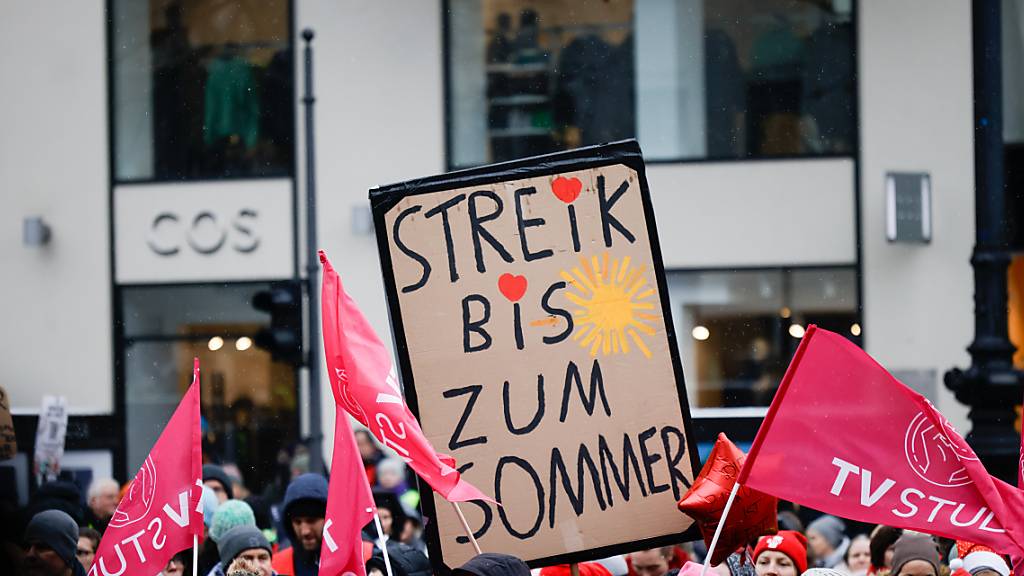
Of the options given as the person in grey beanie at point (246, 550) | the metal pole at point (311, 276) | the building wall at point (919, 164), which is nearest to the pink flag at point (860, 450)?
the person in grey beanie at point (246, 550)

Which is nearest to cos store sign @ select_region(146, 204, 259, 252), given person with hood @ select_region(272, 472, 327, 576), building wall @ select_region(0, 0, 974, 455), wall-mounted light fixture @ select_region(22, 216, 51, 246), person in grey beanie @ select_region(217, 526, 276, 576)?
building wall @ select_region(0, 0, 974, 455)

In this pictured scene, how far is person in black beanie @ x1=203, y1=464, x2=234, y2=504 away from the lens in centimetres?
934

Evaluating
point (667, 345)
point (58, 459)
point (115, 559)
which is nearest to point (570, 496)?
point (667, 345)

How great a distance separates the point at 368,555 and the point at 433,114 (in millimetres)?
8958

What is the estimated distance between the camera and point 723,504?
5188 mm

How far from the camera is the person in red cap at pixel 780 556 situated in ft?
21.9

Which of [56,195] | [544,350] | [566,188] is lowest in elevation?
[544,350]

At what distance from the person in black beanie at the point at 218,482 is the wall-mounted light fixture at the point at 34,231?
7047 millimetres

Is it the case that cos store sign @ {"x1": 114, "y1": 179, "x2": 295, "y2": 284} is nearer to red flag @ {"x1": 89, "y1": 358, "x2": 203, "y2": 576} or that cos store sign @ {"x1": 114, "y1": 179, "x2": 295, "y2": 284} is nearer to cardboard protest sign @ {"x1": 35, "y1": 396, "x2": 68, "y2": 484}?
cardboard protest sign @ {"x1": 35, "y1": 396, "x2": 68, "y2": 484}

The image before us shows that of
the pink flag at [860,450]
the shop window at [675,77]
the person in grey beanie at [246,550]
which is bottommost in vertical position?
the person in grey beanie at [246,550]

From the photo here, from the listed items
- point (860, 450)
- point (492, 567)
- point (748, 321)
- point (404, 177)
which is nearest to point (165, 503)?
point (492, 567)

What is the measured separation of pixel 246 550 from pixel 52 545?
63.8 inches

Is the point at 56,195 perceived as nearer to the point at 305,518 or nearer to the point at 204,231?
the point at 204,231

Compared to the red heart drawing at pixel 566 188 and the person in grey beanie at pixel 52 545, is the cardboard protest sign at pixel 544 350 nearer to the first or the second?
the red heart drawing at pixel 566 188
